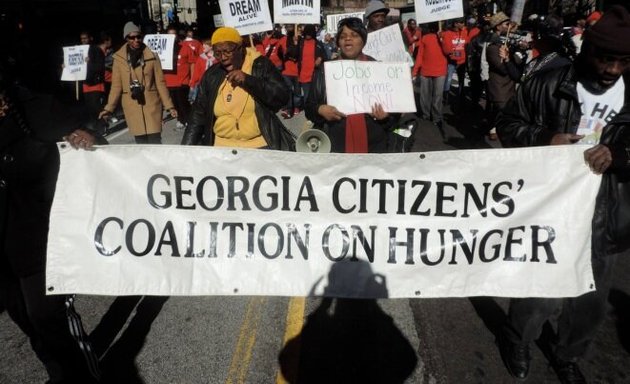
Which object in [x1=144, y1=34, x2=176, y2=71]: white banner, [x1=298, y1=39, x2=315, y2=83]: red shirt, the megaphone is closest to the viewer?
the megaphone

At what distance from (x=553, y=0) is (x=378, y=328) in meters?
18.2

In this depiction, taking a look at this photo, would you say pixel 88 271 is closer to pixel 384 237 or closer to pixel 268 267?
pixel 268 267

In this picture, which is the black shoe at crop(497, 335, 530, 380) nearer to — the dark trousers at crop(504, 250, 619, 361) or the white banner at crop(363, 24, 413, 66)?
the dark trousers at crop(504, 250, 619, 361)

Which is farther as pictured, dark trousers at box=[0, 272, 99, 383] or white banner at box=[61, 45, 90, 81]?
white banner at box=[61, 45, 90, 81]

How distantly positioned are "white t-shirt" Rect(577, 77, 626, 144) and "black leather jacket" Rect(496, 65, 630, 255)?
34 mm

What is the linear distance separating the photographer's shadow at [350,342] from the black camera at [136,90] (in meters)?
3.91

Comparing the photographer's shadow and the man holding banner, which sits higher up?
the man holding banner

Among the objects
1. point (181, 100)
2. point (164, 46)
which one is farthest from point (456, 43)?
point (164, 46)

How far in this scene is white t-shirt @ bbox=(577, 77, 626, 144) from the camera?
2.54 metres

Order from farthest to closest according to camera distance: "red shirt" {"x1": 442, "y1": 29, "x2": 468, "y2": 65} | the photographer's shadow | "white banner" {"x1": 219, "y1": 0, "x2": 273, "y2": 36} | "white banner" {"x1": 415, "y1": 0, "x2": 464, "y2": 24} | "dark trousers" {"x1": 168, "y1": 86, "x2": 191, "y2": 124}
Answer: "red shirt" {"x1": 442, "y1": 29, "x2": 468, "y2": 65} < "dark trousers" {"x1": 168, "y1": 86, "x2": 191, "y2": 124} < "white banner" {"x1": 415, "y1": 0, "x2": 464, "y2": 24} < "white banner" {"x1": 219, "y1": 0, "x2": 273, "y2": 36} < the photographer's shadow

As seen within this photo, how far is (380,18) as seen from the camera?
21.3 ft

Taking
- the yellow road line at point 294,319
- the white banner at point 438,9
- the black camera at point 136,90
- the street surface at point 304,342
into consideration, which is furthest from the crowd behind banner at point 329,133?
the white banner at point 438,9

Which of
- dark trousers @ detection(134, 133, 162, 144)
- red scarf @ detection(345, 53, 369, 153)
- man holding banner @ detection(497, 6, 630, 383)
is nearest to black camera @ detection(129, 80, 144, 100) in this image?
dark trousers @ detection(134, 133, 162, 144)

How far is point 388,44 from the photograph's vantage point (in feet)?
20.9
